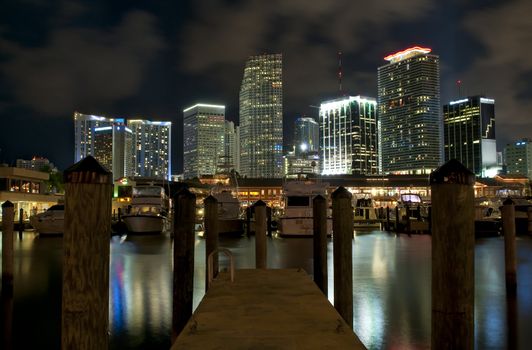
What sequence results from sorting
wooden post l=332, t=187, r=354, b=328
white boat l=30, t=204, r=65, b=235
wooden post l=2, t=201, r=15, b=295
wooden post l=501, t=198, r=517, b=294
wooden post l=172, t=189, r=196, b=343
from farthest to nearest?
1. white boat l=30, t=204, r=65, b=235
2. wooden post l=2, t=201, r=15, b=295
3. wooden post l=501, t=198, r=517, b=294
4. wooden post l=332, t=187, r=354, b=328
5. wooden post l=172, t=189, r=196, b=343

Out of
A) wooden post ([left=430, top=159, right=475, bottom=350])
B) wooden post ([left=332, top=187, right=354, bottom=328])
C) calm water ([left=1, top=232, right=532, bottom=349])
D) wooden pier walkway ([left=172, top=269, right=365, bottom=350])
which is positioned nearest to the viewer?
wooden post ([left=430, top=159, right=475, bottom=350])

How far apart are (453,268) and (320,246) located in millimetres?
6515

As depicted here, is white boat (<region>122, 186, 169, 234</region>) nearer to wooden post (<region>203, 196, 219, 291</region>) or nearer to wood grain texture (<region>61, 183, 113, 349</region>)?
wooden post (<region>203, 196, 219, 291</region>)

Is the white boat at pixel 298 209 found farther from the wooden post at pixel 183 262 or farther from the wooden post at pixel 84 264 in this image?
the wooden post at pixel 84 264

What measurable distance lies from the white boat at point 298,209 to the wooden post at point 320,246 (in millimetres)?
24603

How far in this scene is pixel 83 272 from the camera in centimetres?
502

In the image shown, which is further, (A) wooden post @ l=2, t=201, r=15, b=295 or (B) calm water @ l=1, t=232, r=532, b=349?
(A) wooden post @ l=2, t=201, r=15, b=295

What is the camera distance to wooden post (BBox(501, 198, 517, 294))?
14312 millimetres

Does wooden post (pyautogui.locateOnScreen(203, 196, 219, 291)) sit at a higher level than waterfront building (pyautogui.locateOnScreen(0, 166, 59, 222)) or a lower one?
lower

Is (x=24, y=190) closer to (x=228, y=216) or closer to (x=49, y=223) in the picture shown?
(x=49, y=223)

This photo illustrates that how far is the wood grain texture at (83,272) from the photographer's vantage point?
500cm

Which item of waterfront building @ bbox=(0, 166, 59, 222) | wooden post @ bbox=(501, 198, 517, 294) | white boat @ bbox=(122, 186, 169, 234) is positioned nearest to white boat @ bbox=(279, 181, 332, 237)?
white boat @ bbox=(122, 186, 169, 234)

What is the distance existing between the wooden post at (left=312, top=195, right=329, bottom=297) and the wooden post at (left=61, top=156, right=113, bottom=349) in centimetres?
709

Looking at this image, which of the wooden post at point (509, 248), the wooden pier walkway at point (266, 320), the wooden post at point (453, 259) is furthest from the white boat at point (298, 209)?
the wooden post at point (453, 259)
